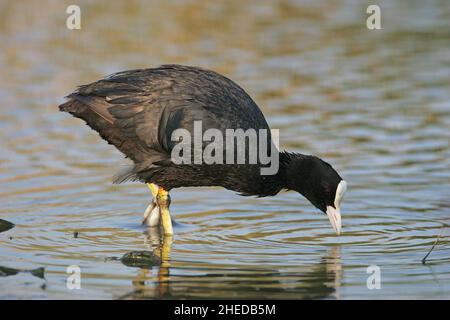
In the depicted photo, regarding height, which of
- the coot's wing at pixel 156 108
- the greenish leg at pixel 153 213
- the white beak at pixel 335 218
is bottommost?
the white beak at pixel 335 218

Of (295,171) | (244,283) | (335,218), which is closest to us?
(244,283)

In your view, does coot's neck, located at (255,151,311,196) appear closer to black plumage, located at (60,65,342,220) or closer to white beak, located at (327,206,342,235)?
black plumage, located at (60,65,342,220)

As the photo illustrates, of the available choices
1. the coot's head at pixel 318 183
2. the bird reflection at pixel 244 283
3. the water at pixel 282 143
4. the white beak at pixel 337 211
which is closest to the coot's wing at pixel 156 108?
the coot's head at pixel 318 183

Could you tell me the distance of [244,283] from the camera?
7.00m

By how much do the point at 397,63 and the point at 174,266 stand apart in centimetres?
831

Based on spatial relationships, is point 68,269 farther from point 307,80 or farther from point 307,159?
point 307,80

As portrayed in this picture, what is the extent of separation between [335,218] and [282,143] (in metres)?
3.07

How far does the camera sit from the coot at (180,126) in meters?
8.20

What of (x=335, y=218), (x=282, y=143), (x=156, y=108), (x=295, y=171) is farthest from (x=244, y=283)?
(x=282, y=143)

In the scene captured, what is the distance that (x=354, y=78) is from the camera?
14164 mm

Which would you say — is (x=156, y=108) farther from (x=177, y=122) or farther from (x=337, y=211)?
(x=337, y=211)

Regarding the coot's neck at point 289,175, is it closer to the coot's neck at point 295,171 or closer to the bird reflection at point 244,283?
the coot's neck at point 295,171

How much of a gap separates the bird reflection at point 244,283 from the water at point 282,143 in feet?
0.05
